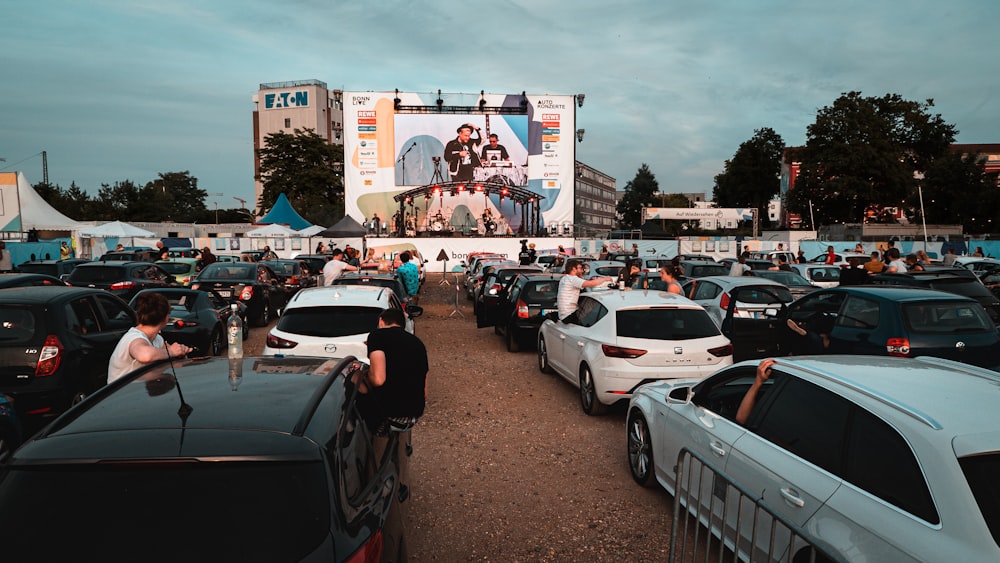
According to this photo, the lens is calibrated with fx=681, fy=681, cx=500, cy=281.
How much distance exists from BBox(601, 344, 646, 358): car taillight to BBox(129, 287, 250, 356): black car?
6.31 m

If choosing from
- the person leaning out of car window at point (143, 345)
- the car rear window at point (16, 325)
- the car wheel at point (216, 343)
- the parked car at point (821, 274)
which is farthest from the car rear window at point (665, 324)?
the parked car at point (821, 274)

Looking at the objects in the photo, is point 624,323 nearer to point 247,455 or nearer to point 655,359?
point 655,359

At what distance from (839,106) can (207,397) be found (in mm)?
66288

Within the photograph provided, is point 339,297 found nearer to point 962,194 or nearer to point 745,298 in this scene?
point 745,298

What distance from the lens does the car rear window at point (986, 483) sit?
2624mm

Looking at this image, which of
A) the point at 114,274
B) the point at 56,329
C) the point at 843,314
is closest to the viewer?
the point at 56,329

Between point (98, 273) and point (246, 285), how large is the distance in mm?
3164

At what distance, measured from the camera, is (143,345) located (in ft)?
16.6

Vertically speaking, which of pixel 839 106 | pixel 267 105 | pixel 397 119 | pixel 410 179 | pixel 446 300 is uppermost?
pixel 267 105

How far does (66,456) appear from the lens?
2.46 metres

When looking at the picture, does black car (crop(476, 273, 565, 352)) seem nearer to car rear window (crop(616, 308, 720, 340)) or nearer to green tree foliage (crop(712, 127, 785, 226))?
car rear window (crop(616, 308, 720, 340))

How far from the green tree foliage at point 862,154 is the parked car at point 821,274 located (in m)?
43.8

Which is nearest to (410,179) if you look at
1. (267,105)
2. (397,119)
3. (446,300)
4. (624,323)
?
(397,119)

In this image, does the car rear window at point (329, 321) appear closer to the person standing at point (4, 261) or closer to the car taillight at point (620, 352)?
the car taillight at point (620, 352)
